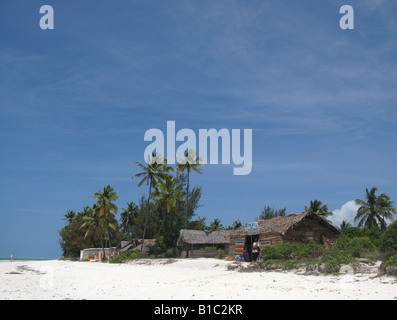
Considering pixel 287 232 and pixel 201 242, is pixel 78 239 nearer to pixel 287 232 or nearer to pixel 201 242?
pixel 201 242

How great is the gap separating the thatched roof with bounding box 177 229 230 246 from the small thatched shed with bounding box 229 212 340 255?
8925 mm

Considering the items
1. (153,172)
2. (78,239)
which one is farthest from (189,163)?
(78,239)

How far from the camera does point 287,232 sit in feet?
87.9

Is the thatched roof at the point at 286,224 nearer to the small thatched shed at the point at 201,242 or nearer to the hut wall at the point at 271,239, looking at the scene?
the hut wall at the point at 271,239

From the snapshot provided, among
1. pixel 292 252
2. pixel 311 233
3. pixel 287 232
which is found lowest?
pixel 292 252

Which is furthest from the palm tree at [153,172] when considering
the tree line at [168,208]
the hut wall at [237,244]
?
the hut wall at [237,244]

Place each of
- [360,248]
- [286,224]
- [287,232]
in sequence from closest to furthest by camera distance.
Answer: [360,248] → [287,232] → [286,224]

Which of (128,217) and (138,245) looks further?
(128,217)

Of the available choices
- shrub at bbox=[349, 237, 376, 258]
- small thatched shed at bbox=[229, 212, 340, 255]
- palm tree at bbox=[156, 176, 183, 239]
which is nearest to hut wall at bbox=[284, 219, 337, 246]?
small thatched shed at bbox=[229, 212, 340, 255]

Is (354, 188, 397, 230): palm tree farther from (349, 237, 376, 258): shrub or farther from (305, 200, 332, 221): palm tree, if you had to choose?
(349, 237, 376, 258): shrub

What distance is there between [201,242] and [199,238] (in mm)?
541

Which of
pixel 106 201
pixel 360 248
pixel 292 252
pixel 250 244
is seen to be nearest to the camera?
pixel 360 248

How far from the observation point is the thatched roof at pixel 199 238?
40.2 meters
